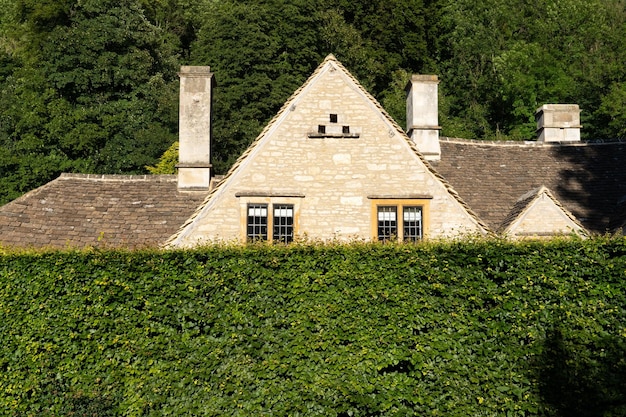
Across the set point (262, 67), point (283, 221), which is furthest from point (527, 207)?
point (262, 67)

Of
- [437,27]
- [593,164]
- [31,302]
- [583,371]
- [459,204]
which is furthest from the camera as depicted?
[437,27]

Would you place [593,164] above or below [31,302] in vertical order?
above

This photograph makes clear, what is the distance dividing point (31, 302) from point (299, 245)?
5648 mm

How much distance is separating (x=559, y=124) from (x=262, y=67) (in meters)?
24.9

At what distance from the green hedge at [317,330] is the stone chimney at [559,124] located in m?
13.0

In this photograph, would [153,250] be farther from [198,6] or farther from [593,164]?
[198,6]

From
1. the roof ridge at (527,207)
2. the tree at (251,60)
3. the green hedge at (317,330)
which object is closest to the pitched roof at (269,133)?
the roof ridge at (527,207)

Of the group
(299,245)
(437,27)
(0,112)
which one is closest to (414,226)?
(299,245)

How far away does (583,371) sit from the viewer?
46.6ft

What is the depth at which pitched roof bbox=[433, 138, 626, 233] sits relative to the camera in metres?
22.3

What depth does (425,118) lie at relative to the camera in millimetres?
24000

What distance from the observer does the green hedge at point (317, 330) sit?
1449 cm

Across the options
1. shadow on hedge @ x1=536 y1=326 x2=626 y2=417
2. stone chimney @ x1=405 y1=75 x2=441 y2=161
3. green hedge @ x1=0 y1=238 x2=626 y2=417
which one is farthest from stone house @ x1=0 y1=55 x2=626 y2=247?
shadow on hedge @ x1=536 y1=326 x2=626 y2=417

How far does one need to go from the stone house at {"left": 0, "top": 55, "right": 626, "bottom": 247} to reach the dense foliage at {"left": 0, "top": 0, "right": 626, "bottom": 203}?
22.5m
